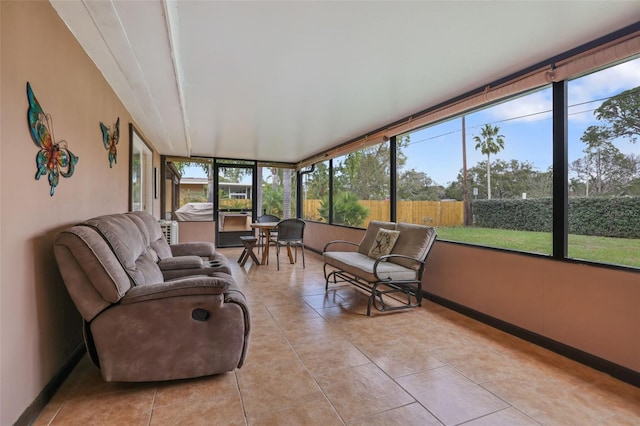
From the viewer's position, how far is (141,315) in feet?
5.74

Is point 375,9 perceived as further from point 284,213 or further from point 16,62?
point 284,213

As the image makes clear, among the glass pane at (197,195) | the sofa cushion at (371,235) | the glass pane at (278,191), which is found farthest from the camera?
the glass pane at (278,191)

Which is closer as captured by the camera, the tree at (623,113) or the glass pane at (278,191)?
the tree at (623,113)

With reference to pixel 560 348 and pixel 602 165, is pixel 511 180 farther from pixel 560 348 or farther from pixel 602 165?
pixel 560 348

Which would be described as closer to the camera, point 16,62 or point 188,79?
point 16,62

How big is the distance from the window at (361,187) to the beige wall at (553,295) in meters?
1.62

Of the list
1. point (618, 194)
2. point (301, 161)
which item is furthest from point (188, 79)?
point (301, 161)

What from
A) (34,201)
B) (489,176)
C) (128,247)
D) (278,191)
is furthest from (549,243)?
(278,191)

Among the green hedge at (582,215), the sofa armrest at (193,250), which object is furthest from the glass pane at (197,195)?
the green hedge at (582,215)

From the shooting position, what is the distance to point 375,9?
190 centimetres

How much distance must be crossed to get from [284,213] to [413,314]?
224 inches

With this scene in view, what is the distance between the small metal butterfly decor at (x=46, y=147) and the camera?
5.03 feet

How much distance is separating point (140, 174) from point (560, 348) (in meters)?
5.39

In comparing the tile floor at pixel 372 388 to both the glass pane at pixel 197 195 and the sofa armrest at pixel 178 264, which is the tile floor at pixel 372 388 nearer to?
the sofa armrest at pixel 178 264
